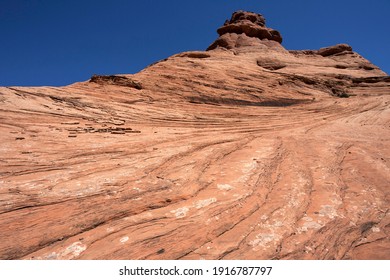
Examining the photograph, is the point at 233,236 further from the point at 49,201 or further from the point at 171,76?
the point at 171,76

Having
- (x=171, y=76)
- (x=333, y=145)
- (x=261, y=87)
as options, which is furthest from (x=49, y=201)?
(x=261, y=87)

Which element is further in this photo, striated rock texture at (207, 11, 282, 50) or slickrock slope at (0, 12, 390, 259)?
striated rock texture at (207, 11, 282, 50)

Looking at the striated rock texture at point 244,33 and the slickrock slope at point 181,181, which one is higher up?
the striated rock texture at point 244,33

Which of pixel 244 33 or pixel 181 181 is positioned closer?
pixel 181 181

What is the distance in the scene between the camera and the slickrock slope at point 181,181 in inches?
119

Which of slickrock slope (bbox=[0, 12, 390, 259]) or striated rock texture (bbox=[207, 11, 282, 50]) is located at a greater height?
striated rock texture (bbox=[207, 11, 282, 50])

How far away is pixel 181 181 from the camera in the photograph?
4.52 meters

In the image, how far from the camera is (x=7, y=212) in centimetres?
337

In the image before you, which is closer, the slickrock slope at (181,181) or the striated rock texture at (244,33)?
the slickrock slope at (181,181)

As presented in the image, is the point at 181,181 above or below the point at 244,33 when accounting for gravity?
below

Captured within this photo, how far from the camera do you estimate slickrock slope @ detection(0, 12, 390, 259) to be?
9.90ft

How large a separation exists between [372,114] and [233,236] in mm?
12358

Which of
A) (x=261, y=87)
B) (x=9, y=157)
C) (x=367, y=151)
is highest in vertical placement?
(x=261, y=87)

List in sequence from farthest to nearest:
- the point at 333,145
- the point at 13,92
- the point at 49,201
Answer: the point at 13,92, the point at 333,145, the point at 49,201
